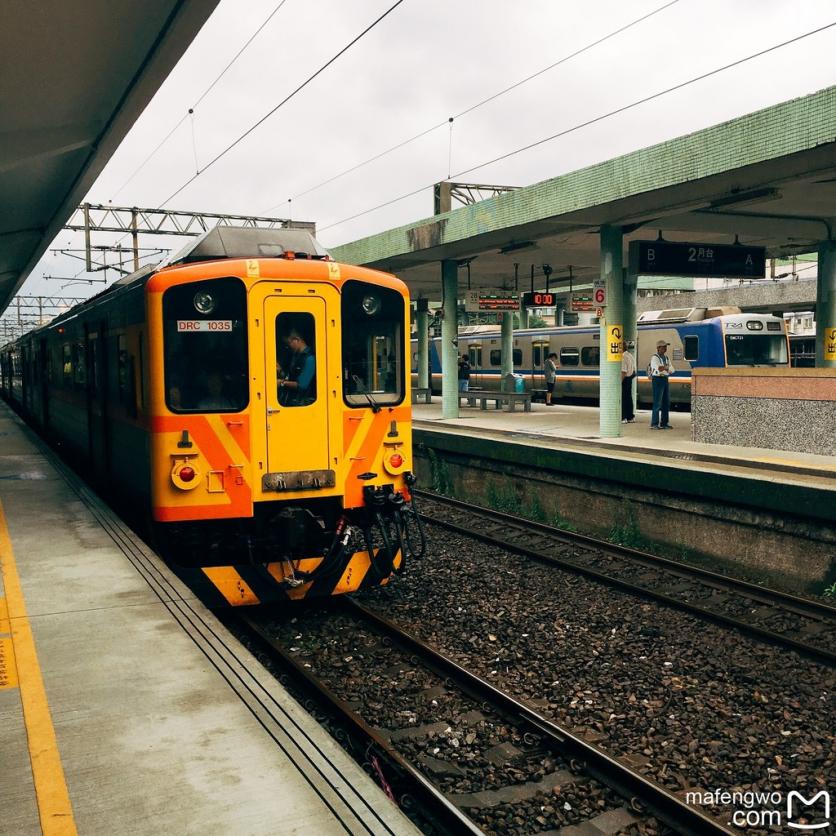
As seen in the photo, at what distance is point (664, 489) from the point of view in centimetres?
1071

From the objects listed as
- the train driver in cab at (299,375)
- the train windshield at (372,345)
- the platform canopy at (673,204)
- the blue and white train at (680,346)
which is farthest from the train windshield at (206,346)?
the blue and white train at (680,346)

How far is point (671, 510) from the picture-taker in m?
10.7

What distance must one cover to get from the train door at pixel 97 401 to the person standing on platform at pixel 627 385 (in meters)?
10.5

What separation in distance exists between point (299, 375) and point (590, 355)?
21.1 metres

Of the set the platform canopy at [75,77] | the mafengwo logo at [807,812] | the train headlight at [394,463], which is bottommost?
the mafengwo logo at [807,812]

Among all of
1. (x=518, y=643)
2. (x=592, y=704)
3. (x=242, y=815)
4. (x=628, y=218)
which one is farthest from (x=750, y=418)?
(x=242, y=815)

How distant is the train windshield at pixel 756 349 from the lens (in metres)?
23.0

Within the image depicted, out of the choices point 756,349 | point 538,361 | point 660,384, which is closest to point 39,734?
point 660,384

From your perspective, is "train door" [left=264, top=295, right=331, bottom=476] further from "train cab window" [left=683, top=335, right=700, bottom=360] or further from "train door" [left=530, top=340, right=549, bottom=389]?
"train door" [left=530, top=340, right=549, bottom=389]

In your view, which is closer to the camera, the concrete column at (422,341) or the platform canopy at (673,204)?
the platform canopy at (673,204)

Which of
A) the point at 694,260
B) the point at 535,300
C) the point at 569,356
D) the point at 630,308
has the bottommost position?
the point at 569,356

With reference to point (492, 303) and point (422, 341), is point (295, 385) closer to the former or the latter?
point (492, 303)

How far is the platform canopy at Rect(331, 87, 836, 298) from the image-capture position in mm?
9695

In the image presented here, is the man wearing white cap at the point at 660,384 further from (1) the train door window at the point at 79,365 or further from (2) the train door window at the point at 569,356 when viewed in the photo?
(2) the train door window at the point at 569,356
